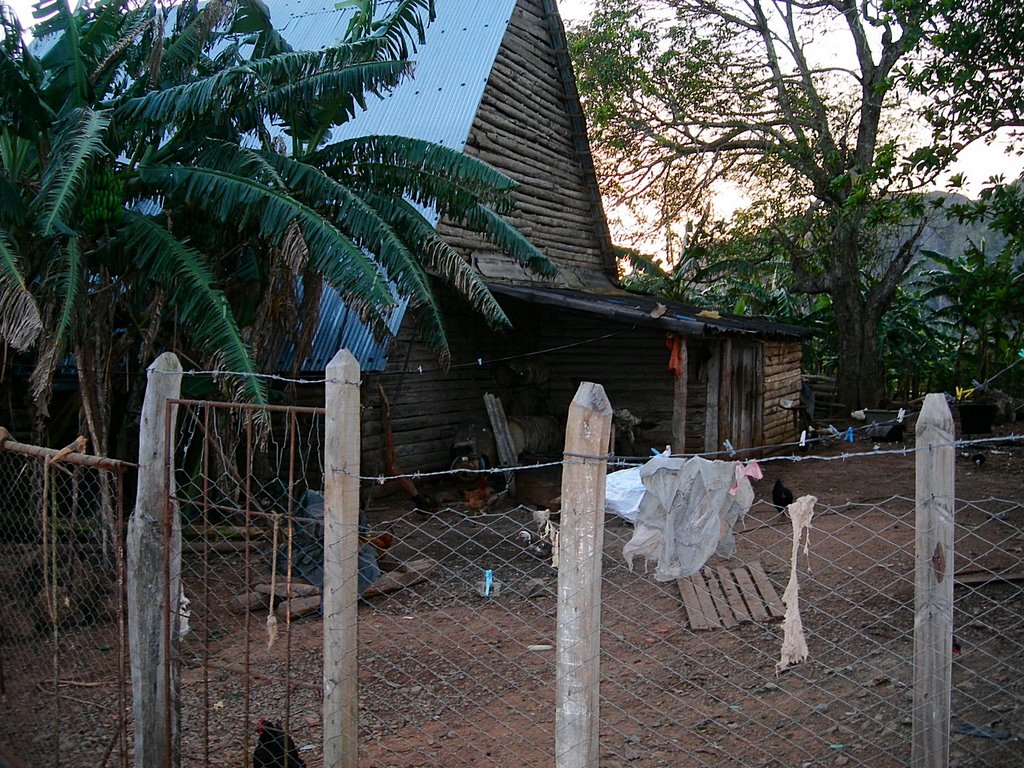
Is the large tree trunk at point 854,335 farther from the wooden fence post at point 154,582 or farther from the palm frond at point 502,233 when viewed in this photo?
the wooden fence post at point 154,582

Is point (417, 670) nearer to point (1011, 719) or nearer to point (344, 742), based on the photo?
point (344, 742)

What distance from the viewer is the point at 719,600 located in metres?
7.73

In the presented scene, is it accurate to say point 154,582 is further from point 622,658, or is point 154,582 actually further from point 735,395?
point 735,395

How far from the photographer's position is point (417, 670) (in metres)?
6.68

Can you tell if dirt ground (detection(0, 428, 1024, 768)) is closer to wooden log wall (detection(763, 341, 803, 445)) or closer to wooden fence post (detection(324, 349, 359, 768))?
wooden fence post (detection(324, 349, 359, 768))

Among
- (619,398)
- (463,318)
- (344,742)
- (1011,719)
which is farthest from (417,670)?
(619,398)

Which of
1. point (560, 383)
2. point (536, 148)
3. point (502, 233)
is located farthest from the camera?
point (536, 148)

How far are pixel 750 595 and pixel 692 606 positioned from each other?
0.56 meters

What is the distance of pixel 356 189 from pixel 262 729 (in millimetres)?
7515

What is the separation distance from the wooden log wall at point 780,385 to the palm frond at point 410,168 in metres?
7.45

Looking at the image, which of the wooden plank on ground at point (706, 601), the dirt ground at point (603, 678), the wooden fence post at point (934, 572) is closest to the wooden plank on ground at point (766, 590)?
the dirt ground at point (603, 678)

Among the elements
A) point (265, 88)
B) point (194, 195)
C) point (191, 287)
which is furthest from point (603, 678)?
point (265, 88)

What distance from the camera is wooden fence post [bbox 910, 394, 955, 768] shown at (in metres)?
2.88

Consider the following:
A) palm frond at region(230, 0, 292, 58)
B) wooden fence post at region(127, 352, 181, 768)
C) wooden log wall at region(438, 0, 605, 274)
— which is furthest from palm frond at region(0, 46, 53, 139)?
wooden log wall at region(438, 0, 605, 274)
